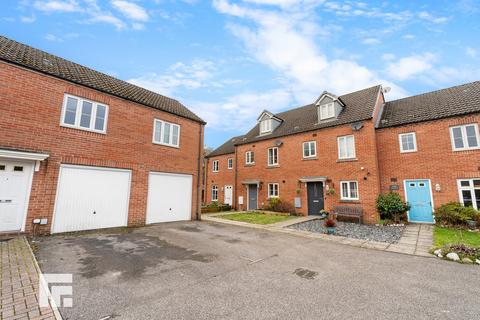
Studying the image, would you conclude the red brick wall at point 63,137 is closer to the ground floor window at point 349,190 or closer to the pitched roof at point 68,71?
the pitched roof at point 68,71

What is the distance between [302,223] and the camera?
42.1 ft

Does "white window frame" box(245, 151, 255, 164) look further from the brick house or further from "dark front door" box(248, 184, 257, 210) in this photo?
the brick house

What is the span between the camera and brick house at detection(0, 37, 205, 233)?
7859mm

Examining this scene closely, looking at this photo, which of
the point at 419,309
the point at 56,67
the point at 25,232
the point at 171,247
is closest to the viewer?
the point at 419,309

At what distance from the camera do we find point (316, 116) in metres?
18.0

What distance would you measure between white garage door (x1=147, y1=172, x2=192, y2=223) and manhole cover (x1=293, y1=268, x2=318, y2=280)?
8.77 meters

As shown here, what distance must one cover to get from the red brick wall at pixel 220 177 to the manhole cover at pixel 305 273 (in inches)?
700

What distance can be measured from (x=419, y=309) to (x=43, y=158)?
38.3ft

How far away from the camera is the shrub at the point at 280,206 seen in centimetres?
1714

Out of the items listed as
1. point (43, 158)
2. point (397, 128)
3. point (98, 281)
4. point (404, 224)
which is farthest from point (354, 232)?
point (43, 158)

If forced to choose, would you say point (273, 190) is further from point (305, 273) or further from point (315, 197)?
point (305, 273)

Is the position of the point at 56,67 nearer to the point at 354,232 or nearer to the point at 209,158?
the point at 354,232

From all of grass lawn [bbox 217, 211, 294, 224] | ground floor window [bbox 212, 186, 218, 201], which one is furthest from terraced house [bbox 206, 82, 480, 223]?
ground floor window [bbox 212, 186, 218, 201]

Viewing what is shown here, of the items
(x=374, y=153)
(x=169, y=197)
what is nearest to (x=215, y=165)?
(x=169, y=197)
